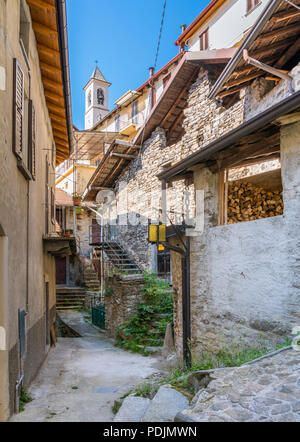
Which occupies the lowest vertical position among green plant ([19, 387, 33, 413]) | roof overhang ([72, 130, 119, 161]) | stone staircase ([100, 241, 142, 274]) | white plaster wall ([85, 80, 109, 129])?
green plant ([19, 387, 33, 413])

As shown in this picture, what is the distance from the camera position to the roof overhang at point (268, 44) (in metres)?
6.00

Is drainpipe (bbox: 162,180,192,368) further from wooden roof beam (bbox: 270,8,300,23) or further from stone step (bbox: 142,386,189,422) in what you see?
wooden roof beam (bbox: 270,8,300,23)

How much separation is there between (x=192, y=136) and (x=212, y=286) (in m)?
6.35

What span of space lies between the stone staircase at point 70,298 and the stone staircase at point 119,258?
171 inches

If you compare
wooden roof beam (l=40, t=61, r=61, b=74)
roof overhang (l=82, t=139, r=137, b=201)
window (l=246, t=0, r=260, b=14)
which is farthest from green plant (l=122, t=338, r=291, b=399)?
window (l=246, t=0, r=260, b=14)

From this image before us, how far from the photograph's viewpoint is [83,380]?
7.51 metres

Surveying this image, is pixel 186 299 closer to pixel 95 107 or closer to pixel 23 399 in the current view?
pixel 23 399

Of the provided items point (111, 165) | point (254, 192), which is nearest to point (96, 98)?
point (111, 165)

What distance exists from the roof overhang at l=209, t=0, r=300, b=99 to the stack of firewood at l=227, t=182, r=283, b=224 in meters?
2.39

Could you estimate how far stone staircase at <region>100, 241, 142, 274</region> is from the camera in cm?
1335

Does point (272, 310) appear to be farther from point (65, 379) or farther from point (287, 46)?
point (287, 46)

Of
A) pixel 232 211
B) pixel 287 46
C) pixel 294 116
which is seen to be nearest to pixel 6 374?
pixel 294 116

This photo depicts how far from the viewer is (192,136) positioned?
37.2 feet

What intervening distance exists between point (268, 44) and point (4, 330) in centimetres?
687
